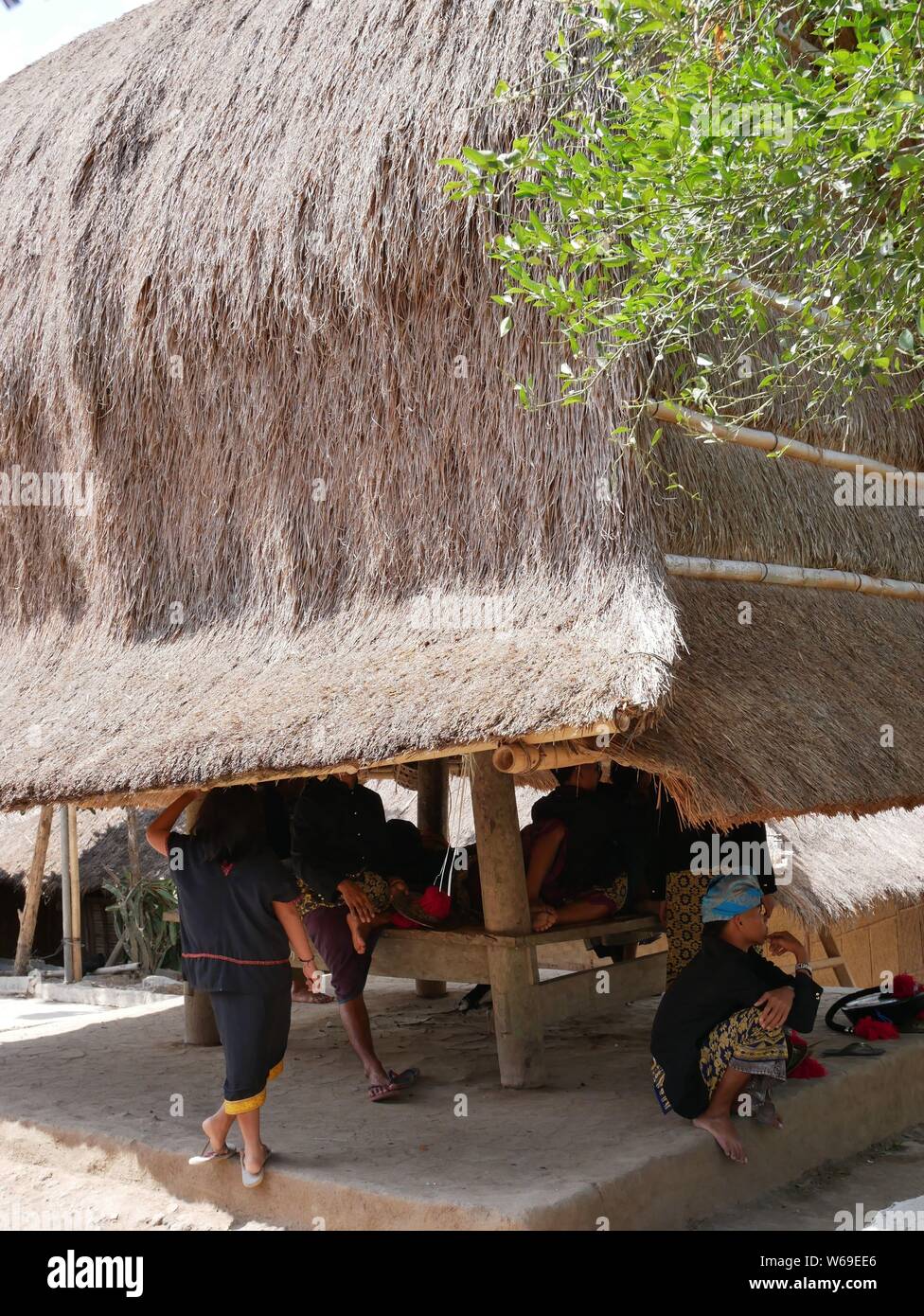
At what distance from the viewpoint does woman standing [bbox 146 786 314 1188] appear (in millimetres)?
4461

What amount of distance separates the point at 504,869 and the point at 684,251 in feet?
9.33

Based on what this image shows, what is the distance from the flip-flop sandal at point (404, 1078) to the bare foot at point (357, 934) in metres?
0.58

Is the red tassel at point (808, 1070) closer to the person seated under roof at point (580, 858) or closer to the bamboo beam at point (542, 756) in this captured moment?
the person seated under roof at point (580, 858)

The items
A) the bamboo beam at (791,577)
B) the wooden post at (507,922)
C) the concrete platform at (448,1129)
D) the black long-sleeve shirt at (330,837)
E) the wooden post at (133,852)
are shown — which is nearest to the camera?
the concrete platform at (448,1129)

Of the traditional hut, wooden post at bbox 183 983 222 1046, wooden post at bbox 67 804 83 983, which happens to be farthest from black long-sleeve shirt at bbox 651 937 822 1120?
wooden post at bbox 67 804 83 983

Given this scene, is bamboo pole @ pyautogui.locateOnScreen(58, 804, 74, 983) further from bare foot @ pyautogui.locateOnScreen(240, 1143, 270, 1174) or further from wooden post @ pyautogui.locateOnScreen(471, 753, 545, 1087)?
bare foot @ pyautogui.locateOnScreen(240, 1143, 270, 1174)

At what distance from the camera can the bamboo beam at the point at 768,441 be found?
5.08 m

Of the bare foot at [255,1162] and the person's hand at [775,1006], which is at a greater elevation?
the person's hand at [775,1006]

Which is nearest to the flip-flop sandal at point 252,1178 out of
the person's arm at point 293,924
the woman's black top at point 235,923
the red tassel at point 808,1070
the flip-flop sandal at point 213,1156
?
the flip-flop sandal at point 213,1156

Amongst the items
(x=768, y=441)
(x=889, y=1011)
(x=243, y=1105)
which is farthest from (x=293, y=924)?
(x=889, y=1011)

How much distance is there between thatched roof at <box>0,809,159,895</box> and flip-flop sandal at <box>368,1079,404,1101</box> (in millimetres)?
7512

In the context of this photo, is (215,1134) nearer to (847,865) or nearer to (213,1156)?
(213,1156)

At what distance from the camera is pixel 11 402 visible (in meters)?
7.30
